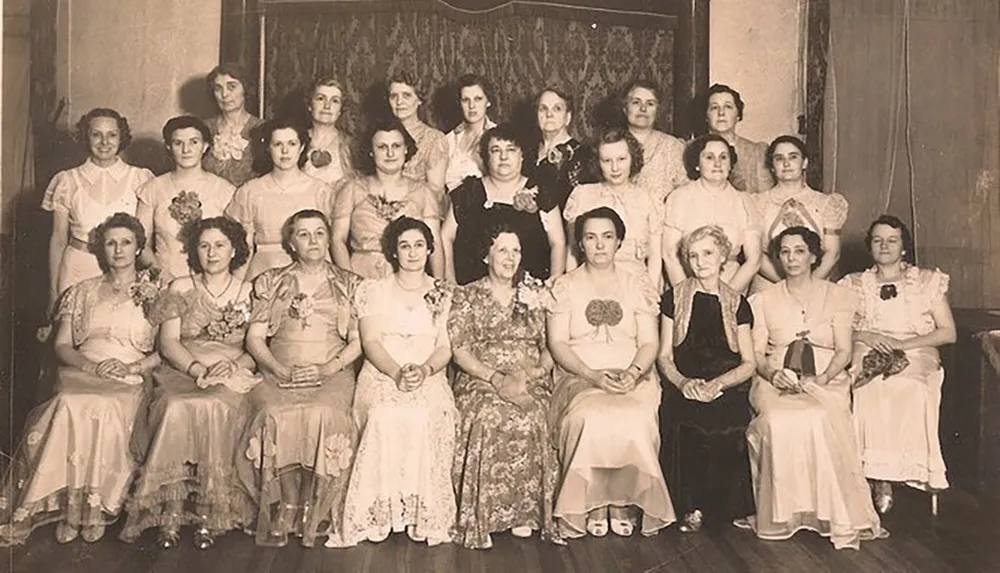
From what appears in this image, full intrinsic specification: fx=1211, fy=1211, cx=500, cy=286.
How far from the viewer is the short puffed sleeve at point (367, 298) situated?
411 centimetres

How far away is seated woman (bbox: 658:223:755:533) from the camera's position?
4.09 meters

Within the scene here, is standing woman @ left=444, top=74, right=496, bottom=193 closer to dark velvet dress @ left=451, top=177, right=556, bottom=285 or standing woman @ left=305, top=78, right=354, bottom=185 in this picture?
dark velvet dress @ left=451, top=177, right=556, bottom=285

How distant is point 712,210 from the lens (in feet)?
14.2

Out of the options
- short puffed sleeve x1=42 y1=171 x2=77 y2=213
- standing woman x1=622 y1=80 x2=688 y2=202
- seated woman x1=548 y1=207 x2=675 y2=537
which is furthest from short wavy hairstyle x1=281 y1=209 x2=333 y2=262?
standing woman x1=622 y1=80 x2=688 y2=202

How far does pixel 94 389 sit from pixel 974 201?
120 inches

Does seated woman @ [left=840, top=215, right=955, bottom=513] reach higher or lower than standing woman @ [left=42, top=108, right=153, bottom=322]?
lower

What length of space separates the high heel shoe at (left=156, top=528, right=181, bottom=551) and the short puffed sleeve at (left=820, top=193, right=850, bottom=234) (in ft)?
8.05

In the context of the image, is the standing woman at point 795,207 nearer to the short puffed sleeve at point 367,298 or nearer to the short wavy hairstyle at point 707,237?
the short wavy hairstyle at point 707,237

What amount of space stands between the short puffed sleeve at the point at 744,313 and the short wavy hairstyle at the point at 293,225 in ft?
4.76

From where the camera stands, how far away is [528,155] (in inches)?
169

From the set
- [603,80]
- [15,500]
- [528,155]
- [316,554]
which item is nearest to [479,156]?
[528,155]

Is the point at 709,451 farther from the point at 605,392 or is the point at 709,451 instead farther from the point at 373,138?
the point at 373,138

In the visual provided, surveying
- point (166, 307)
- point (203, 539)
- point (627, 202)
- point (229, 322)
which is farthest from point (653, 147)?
point (203, 539)

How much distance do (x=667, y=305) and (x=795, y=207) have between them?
1.98 feet
